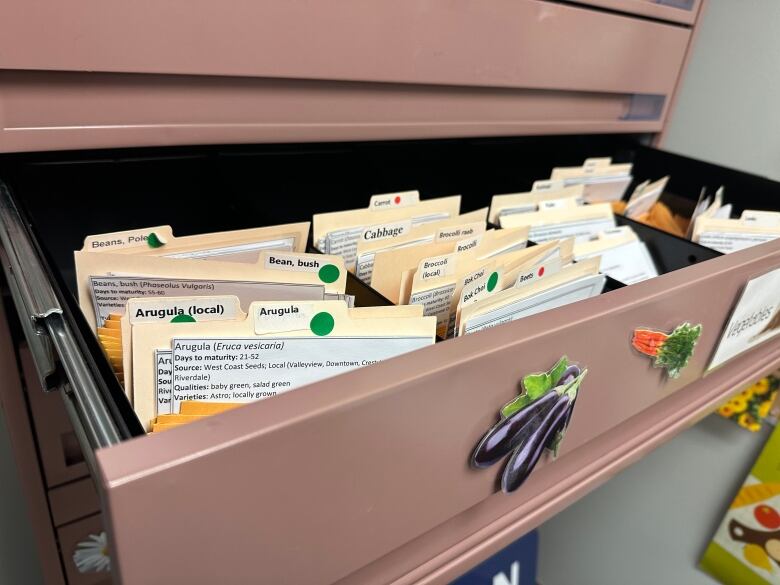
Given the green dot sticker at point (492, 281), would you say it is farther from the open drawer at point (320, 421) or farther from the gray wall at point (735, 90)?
the gray wall at point (735, 90)

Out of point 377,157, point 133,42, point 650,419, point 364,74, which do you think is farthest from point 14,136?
point 650,419

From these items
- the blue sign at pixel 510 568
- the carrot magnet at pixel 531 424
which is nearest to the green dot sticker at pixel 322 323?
the carrot magnet at pixel 531 424

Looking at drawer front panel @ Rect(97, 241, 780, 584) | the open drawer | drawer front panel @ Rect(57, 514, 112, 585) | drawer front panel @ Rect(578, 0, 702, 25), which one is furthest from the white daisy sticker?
drawer front panel @ Rect(578, 0, 702, 25)

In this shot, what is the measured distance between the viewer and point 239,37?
20.6 inches

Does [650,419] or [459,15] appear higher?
[459,15]

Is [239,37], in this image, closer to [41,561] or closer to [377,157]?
[377,157]

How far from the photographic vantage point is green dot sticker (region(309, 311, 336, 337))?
1.23ft

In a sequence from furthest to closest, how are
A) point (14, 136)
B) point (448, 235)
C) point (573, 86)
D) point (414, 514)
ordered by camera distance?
point (573, 86) → point (448, 235) → point (14, 136) → point (414, 514)

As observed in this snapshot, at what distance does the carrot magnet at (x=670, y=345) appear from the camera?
45 centimetres

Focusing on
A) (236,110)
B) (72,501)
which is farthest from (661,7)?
(72,501)

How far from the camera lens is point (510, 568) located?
4.10ft

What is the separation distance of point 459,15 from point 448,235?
0.27 m

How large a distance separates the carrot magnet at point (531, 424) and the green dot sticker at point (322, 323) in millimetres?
123

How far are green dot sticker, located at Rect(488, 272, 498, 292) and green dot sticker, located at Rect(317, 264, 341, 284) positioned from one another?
0.14 metres
